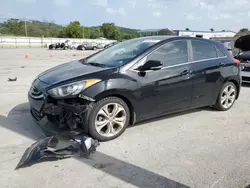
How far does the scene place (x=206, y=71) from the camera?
490 cm

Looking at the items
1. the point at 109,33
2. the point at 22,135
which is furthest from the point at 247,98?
the point at 109,33

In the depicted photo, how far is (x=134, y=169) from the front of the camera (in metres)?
3.11

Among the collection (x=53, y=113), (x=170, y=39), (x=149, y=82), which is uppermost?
(x=170, y=39)

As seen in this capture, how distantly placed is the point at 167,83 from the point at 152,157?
55.9 inches

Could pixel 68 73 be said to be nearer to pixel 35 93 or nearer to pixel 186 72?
pixel 35 93

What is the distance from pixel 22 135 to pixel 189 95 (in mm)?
2955

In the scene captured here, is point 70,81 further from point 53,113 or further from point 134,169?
point 134,169

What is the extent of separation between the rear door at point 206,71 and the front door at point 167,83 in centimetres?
18

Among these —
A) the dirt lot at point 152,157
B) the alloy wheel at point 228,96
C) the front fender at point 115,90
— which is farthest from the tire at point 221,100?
the front fender at point 115,90

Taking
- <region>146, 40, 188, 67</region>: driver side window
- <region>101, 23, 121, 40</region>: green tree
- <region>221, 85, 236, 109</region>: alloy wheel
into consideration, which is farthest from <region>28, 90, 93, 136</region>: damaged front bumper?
<region>101, 23, 121, 40</region>: green tree

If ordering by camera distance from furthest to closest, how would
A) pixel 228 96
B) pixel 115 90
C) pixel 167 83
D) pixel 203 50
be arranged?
pixel 228 96, pixel 203 50, pixel 167 83, pixel 115 90

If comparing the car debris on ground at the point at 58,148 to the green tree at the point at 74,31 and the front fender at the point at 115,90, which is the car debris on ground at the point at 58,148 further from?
the green tree at the point at 74,31

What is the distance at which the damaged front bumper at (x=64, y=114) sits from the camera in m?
3.61

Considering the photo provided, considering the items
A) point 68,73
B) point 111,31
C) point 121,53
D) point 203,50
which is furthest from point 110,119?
point 111,31
